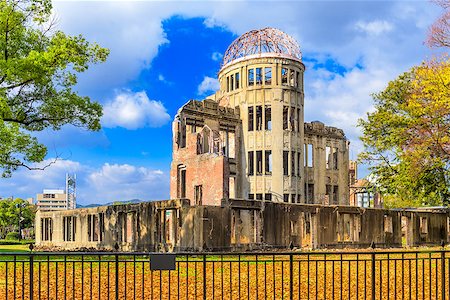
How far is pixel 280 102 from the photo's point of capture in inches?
1709

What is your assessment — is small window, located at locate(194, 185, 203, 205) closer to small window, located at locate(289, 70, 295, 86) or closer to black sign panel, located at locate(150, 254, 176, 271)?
small window, located at locate(289, 70, 295, 86)

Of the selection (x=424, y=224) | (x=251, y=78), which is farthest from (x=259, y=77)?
(x=424, y=224)

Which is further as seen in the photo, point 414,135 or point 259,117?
point 259,117

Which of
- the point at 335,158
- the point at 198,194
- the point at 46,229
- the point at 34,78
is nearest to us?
the point at 34,78

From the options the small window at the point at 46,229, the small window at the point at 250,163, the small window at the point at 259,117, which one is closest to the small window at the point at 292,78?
the small window at the point at 259,117

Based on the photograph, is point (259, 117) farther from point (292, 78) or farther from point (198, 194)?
point (198, 194)

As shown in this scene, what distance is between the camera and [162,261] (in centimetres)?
769

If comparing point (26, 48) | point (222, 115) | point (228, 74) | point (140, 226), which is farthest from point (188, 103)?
point (26, 48)

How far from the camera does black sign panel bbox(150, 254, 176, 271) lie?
25.0 feet

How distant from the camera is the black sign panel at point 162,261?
7.62 m

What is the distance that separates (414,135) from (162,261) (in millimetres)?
31194

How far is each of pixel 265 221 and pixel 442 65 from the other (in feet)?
44.5

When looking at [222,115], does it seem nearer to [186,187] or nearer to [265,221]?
[186,187]

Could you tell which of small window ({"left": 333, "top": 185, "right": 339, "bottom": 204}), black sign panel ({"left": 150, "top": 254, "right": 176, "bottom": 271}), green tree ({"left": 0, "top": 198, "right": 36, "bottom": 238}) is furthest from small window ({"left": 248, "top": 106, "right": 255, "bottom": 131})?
black sign panel ({"left": 150, "top": 254, "right": 176, "bottom": 271})
